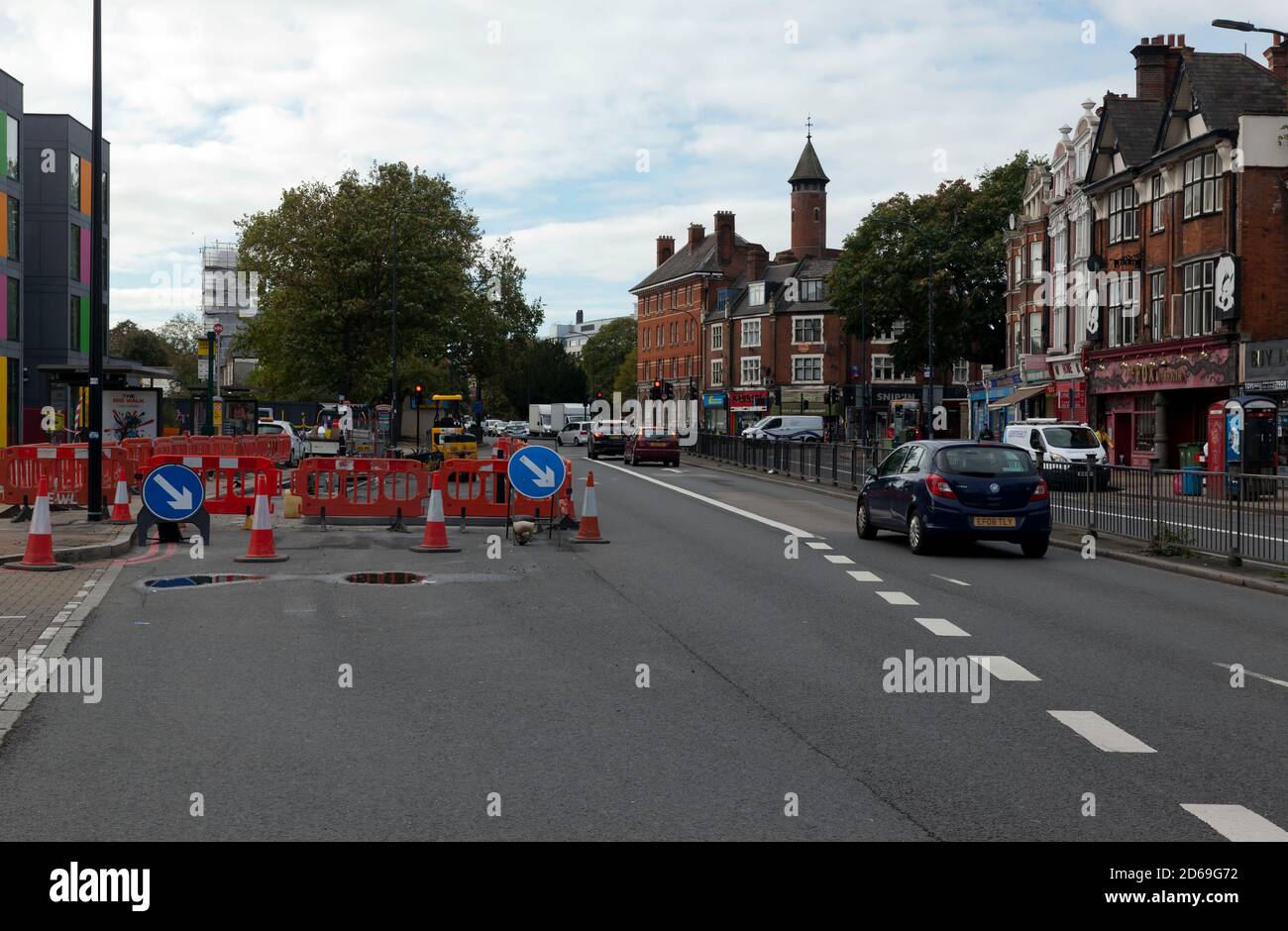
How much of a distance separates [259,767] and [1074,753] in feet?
12.3

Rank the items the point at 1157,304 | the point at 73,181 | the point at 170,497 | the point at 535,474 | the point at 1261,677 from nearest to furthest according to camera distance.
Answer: the point at 1261,677 → the point at 170,497 → the point at 535,474 → the point at 1157,304 → the point at 73,181

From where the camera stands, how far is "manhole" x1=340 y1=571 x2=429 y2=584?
13.6 m

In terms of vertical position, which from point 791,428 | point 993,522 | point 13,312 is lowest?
point 993,522

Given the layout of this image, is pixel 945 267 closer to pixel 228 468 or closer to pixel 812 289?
pixel 812 289

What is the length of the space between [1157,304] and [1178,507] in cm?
2953

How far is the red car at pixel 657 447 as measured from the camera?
50.4m

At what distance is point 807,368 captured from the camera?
100 metres

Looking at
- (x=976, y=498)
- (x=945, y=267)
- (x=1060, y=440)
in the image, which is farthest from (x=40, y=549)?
(x=945, y=267)

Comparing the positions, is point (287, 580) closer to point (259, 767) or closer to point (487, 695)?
point (487, 695)

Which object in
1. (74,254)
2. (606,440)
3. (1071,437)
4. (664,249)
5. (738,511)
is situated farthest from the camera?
(664,249)

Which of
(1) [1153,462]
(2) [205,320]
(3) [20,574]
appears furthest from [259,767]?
(2) [205,320]

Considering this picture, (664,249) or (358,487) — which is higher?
(664,249)

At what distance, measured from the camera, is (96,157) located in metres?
19.6

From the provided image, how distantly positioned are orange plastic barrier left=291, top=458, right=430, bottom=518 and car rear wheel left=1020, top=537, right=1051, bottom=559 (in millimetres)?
8354
